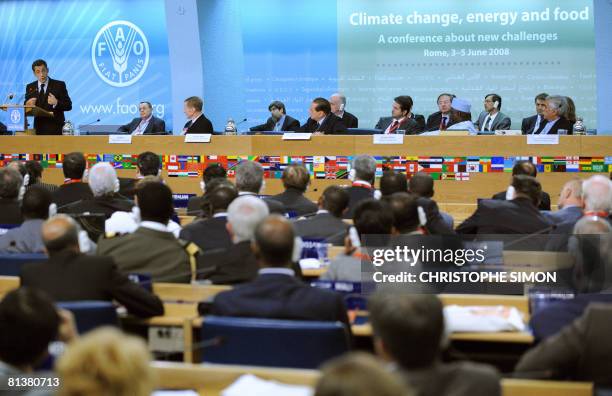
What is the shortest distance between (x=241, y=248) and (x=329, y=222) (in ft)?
3.92

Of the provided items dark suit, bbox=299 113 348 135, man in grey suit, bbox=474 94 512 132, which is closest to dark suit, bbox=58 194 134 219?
dark suit, bbox=299 113 348 135

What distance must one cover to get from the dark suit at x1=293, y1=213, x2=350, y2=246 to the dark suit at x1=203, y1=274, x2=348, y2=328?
6.30ft

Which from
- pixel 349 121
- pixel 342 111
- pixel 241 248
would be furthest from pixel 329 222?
pixel 342 111

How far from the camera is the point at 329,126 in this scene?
9.77 metres

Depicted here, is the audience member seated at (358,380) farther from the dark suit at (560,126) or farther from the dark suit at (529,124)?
the dark suit at (529,124)

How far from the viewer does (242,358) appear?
3.04m

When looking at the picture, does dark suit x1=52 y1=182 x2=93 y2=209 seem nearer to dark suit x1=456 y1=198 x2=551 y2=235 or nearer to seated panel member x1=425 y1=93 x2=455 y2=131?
dark suit x1=456 y1=198 x2=551 y2=235

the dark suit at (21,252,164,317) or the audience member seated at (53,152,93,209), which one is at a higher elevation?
the audience member seated at (53,152,93,209)

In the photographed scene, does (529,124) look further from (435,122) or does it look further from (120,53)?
(120,53)

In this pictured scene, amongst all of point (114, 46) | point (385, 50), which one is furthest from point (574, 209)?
point (114, 46)

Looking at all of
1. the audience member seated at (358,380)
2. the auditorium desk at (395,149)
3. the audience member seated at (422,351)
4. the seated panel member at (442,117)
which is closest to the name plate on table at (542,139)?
the auditorium desk at (395,149)

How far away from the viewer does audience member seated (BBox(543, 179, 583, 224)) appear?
5.55 meters

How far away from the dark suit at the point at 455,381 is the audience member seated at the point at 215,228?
2.90 m

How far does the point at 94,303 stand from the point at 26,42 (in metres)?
12.4
